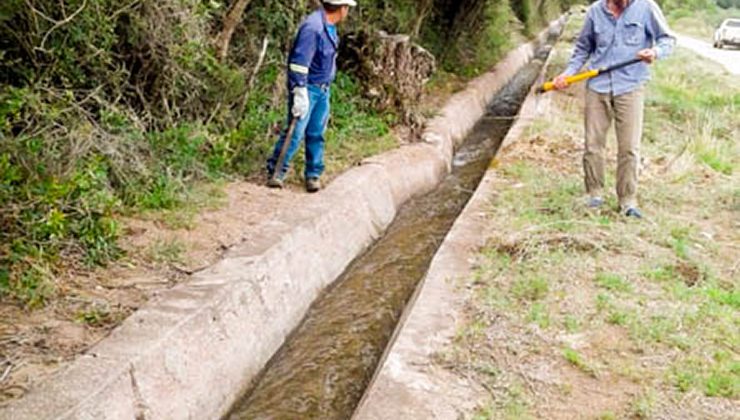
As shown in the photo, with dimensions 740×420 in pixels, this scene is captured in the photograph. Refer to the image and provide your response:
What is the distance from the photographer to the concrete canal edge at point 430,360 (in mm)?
3622

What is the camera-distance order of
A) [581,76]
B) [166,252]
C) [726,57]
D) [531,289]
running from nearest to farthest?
[531,289] < [166,252] < [581,76] < [726,57]

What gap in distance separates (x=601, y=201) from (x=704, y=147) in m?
2.74

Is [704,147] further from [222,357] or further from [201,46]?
[222,357]

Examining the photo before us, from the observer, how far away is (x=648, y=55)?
5.91 metres

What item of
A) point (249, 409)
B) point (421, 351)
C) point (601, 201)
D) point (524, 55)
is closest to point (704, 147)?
point (601, 201)

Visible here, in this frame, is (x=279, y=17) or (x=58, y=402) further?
(x=279, y=17)

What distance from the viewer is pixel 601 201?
6.48m

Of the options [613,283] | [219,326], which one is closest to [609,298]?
[613,283]

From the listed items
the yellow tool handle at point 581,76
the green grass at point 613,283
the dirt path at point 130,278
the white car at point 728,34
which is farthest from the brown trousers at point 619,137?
the white car at point 728,34

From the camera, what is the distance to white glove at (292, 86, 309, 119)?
6.69 metres

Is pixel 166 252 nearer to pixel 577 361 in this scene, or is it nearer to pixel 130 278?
pixel 130 278

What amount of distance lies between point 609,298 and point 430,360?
1417 millimetres

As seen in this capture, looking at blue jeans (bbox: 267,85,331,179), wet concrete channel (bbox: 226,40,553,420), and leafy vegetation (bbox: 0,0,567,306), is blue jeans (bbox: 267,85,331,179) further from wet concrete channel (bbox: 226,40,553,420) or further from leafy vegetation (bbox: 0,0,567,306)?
wet concrete channel (bbox: 226,40,553,420)

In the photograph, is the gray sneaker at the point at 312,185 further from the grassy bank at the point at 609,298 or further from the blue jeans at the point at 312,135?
→ the grassy bank at the point at 609,298
